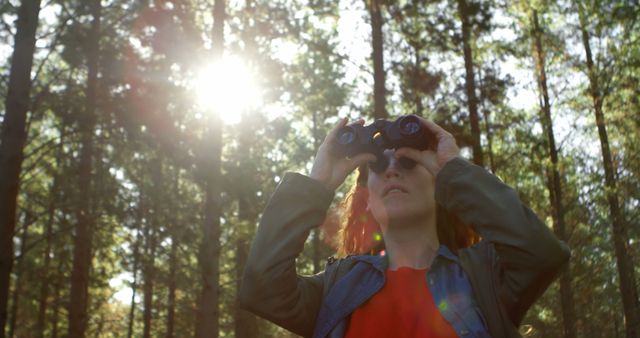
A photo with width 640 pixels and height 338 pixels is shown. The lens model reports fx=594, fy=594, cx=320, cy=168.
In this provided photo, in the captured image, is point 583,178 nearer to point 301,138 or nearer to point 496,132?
point 496,132

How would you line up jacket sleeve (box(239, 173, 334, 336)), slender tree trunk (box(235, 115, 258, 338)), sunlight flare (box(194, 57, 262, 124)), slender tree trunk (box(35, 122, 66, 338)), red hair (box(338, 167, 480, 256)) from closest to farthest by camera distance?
jacket sleeve (box(239, 173, 334, 336)) < red hair (box(338, 167, 480, 256)) < sunlight flare (box(194, 57, 262, 124)) < slender tree trunk (box(35, 122, 66, 338)) < slender tree trunk (box(235, 115, 258, 338))

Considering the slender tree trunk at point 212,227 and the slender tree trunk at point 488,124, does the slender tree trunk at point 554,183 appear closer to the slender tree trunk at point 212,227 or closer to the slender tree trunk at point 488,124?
the slender tree trunk at point 488,124

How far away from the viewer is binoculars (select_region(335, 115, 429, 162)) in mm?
2469

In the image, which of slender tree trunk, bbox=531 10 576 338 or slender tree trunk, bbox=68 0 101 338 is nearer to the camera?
slender tree trunk, bbox=68 0 101 338

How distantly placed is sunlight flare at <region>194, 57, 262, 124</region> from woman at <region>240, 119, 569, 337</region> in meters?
8.61

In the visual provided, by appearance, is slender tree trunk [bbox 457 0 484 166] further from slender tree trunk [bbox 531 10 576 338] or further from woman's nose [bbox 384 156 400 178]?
woman's nose [bbox 384 156 400 178]

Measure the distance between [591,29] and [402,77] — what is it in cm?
646

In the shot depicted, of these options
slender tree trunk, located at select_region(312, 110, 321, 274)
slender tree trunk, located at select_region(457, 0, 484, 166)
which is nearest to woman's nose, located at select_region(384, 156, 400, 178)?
slender tree trunk, located at select_region(457, 0, 484, 166)

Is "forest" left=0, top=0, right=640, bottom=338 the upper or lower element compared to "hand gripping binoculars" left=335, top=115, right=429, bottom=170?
upper

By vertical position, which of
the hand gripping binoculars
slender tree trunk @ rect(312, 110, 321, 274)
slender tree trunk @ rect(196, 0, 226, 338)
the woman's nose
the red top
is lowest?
the red top

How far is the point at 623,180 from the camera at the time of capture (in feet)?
56.8

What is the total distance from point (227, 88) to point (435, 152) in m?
11.6

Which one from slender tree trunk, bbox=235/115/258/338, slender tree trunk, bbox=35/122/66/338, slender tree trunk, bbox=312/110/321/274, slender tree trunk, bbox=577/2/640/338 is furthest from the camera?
slender tree trunk, bbox=312/110/321/274

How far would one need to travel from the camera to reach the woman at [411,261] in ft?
6.76
